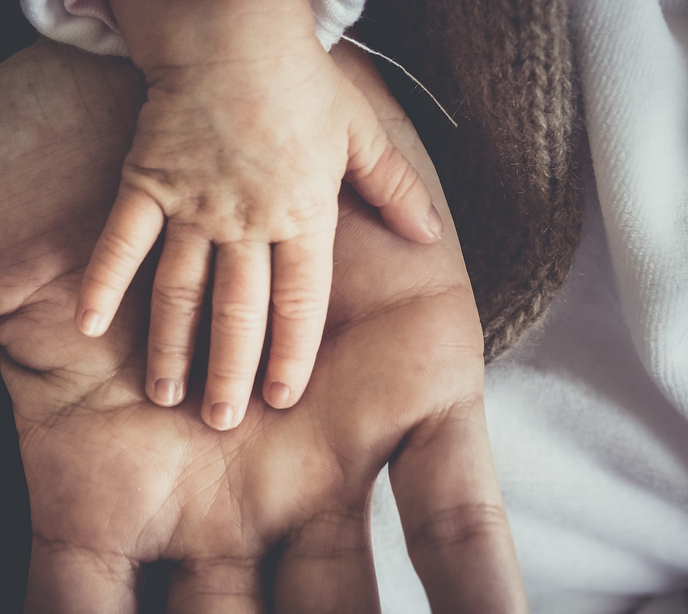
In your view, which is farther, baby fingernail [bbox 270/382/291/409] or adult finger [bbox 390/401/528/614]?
baby fingernail [bbox 270/382/291/409]

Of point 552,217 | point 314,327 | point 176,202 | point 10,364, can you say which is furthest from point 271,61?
point 10,364

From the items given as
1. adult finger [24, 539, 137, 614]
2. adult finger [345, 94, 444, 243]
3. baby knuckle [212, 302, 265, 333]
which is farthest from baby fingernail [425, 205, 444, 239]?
adult finger [24, 539, 137, 614]

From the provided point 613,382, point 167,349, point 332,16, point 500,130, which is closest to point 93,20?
point 332,16

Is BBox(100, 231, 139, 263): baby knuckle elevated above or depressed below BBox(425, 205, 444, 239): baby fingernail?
below

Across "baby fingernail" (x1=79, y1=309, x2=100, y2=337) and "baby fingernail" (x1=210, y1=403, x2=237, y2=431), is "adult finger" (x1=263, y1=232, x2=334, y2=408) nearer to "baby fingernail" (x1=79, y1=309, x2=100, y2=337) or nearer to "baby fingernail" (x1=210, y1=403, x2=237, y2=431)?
"baby fingernail" (x1=210, y1=403, x2=237, y2=431)

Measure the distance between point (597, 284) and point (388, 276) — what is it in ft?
1.07

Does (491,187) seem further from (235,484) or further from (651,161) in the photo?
(235,484)

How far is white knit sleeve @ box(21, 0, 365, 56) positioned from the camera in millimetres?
708

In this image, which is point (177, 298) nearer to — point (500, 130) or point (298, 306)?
point (298, 306)

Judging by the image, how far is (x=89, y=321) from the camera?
656 millimetres

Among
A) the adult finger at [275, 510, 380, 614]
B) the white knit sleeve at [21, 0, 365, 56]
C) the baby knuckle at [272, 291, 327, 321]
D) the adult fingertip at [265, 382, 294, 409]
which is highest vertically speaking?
the white knit sleeve at [21, 0, 365, 56]

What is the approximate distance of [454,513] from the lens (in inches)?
23.2

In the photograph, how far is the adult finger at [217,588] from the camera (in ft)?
2.12

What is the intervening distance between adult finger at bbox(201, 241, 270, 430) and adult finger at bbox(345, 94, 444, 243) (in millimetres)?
154
